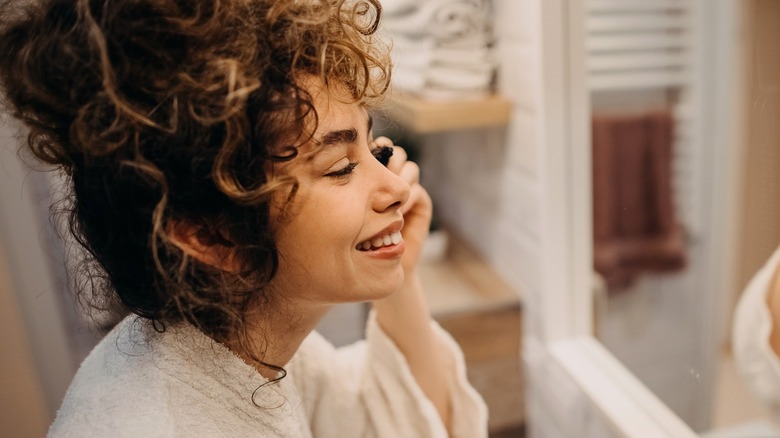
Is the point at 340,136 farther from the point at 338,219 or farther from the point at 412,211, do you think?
the point at 412,211

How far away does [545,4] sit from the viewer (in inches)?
40.8

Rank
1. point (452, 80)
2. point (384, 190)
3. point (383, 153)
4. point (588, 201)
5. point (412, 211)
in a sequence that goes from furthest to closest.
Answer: point (452, 80)
point (588, 201)
point (412, 211)
point (383, 153)
point (384, 190)

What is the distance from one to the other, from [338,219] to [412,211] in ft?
1.00

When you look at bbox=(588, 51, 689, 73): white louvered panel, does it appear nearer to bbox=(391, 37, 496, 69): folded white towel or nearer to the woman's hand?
bbox=(391, 37, 496, 69): folded white towel

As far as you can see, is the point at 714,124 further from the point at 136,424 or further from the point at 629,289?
the point at 136,424

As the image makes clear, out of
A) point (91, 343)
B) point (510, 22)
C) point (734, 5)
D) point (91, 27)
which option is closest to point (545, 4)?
point (510, 22)

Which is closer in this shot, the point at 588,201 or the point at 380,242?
the point at 380,242

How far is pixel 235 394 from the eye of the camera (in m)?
0.65

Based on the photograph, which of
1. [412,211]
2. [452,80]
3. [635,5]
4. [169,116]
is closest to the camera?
[169,116]

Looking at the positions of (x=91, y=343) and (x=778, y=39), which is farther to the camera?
(x=91, y=343)

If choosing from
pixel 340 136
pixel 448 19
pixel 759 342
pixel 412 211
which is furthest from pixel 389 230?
pixel 448 19

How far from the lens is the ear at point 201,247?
561 millimetres

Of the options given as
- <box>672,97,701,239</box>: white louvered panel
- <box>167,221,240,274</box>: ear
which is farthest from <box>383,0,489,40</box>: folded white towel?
<box>167,221,240,274</box>: ear

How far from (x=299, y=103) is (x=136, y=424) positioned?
0.32m
